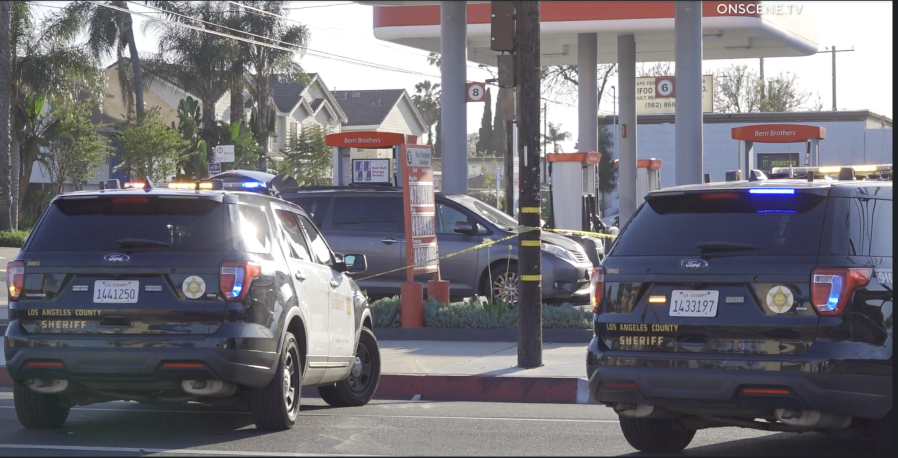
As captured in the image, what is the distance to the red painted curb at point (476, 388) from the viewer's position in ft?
33.8

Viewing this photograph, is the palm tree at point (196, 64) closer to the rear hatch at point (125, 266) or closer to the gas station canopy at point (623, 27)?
the gas station canopy at point (623, 27)

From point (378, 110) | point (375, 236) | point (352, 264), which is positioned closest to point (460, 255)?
point (375, 236)

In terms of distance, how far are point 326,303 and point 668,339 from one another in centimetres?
333

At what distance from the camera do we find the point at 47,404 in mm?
8141

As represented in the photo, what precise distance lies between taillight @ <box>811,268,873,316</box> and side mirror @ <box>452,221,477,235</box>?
31.7 feet

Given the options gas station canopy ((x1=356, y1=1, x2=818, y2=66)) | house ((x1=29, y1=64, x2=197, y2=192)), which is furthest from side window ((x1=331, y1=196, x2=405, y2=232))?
house ((x1=29, y1=64, x2=197, y2=192))

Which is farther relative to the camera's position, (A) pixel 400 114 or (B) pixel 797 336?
(A) pixel 400 114

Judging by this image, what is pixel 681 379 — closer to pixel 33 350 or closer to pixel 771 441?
pixel 771 441

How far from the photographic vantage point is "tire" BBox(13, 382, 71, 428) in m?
8.06

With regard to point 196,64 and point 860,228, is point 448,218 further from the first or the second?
point 196,64

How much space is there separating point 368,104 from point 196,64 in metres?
27.0

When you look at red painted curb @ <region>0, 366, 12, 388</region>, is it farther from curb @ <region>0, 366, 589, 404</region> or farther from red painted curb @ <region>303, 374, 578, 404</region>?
red painted curb @ <region>303, 374, 578, 404</region>

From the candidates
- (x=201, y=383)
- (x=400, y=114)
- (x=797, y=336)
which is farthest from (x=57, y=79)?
(x=400, y=114)

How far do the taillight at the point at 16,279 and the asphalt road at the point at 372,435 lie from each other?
1015 millimetres
